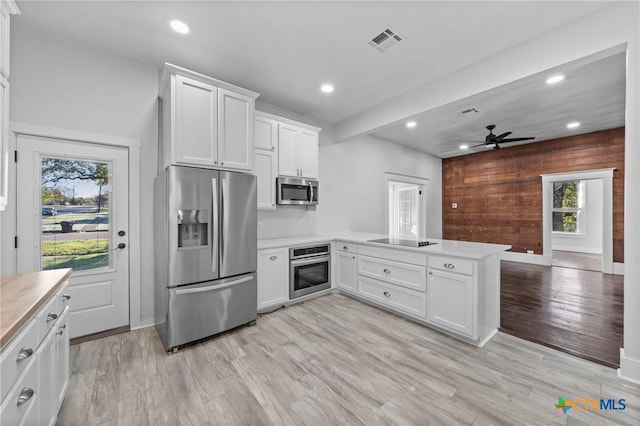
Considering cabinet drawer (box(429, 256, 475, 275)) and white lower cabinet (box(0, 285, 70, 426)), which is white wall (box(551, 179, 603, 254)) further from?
white lower cabinet (box(0, 285, 70, 426))

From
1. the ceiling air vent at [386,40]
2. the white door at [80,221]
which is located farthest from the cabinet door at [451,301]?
the white door at [80,221]

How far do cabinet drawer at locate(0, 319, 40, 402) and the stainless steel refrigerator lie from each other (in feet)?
3.86

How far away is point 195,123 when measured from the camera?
2.53 m

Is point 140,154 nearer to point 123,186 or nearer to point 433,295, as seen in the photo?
point 123,186

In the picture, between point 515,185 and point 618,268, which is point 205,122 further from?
point 618,268

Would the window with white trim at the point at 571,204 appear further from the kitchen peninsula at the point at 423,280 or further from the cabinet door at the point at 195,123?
the cabinet door at the point at 195,123

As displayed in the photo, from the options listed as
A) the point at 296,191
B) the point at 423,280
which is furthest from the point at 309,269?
the point at 423,280

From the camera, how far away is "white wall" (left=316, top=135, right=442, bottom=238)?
4.59 meters

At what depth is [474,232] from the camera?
22.8ft

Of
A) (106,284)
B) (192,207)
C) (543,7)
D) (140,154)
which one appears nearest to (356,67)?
(543,7)

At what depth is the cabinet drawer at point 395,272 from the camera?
2807 millimetres

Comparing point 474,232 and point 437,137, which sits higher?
point 437,137

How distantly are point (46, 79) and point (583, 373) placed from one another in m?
5.33

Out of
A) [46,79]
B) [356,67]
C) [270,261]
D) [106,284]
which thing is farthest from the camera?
[270,261]
